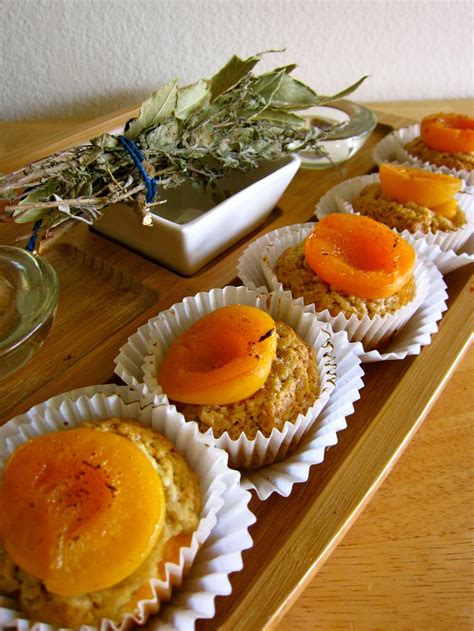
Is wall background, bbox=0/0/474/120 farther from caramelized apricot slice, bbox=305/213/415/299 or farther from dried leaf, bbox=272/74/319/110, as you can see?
caramelized apricot slice, bbox=305/213/415/299

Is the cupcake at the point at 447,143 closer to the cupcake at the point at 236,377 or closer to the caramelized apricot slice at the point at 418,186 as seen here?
the caramelized apricot slice at the point at 418,186

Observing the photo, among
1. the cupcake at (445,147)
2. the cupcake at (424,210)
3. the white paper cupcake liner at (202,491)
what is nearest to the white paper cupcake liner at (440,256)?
the cupcake at (424,210)

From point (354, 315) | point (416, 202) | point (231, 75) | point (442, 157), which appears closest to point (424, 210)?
point (416, 202)

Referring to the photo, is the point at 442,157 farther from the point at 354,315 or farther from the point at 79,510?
the point at 79,510

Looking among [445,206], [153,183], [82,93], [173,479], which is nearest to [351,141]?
[445,206]

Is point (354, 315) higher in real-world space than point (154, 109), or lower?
lower

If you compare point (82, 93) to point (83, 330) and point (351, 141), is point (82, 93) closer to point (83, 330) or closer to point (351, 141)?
point (351, 141)

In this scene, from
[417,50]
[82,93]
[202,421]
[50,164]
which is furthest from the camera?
[417,50]
